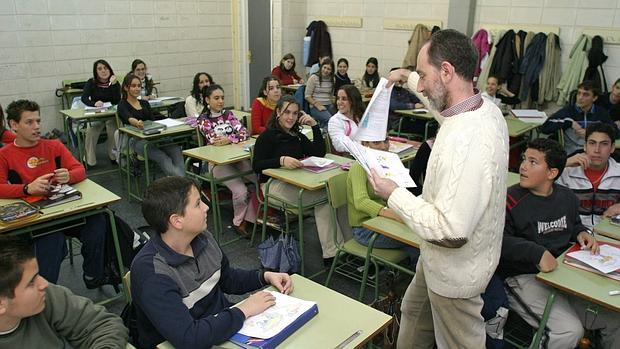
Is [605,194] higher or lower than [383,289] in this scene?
higher

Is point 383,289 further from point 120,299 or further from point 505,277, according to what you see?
point 120,299

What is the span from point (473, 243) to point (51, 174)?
253cm

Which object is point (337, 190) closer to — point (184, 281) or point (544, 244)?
point (544, 244)

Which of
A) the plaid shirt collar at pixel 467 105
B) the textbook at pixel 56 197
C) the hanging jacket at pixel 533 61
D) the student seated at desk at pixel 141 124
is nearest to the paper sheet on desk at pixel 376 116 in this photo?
the plaid shirt collar at pixel 467 105

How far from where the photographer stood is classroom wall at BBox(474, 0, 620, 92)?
611 centimetres

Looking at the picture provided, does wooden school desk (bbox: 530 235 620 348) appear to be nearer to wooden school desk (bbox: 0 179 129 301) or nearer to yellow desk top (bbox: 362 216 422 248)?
yellow desk top (bbox: 362 216 422 248)

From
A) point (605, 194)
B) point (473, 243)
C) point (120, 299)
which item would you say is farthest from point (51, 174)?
point (605, 194)

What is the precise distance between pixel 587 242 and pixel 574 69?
15.3ft

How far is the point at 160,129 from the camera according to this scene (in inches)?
190

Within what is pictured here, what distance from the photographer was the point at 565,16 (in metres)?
6.41

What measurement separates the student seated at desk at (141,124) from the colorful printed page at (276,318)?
3.42 meters

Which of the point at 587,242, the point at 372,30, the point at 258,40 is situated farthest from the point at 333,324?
the point at 258,40

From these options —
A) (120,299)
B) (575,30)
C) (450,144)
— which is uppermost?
(575,30)

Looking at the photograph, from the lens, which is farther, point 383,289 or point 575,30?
point 575,30
